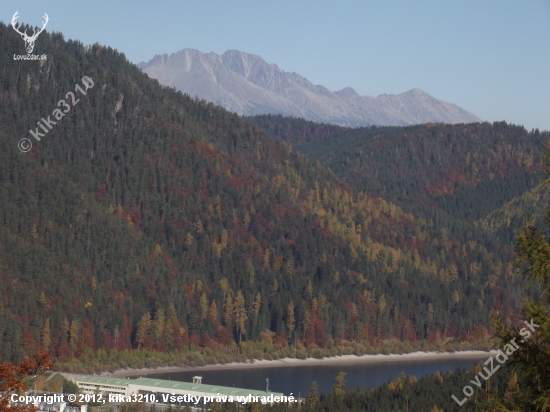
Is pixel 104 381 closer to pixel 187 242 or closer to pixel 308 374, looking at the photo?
pixel 308 374

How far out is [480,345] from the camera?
5354 inches

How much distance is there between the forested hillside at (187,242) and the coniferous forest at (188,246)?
268 mm

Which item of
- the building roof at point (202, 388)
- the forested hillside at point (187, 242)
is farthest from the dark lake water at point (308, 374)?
the building roof at point (202, 388)

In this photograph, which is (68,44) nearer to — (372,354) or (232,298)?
(232,298)

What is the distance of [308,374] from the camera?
108875 mm

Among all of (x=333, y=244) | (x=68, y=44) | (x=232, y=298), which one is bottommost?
(x=232, y=298)

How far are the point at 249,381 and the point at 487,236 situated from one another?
93.0 m

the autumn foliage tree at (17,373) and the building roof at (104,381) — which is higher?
the autumn foliage tree at (17,373)

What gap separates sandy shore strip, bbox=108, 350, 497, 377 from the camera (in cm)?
10588

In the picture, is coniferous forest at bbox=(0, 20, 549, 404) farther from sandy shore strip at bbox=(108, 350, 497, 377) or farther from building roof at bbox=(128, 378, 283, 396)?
building roof at bbox=(128, 378, 283, 396)

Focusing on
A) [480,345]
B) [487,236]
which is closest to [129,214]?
[480,345]

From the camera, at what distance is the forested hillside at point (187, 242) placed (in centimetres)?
11900

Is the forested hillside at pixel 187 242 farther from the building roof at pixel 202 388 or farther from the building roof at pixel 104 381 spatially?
the building roof at pixel 202 388

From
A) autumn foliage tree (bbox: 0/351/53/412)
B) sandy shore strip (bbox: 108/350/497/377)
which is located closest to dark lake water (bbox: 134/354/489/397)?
sandy shore strip (bbox: 108/350/497/377)
